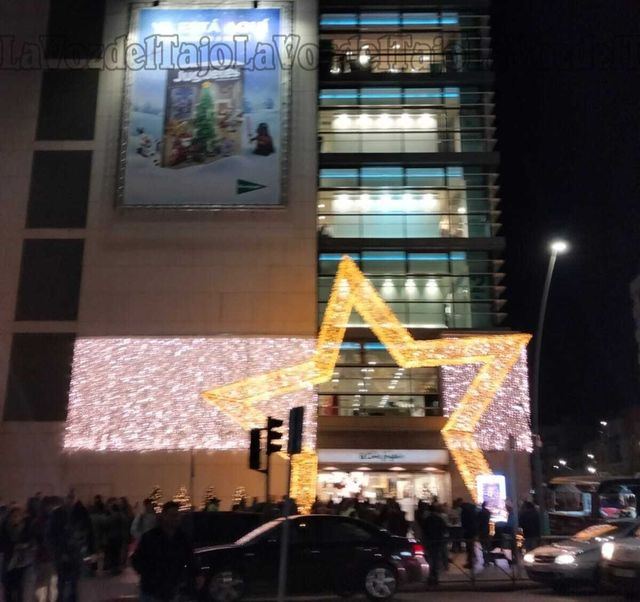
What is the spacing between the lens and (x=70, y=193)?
1171 inches

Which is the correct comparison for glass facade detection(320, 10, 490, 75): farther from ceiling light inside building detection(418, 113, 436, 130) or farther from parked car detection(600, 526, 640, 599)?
parked car detection(600, 526, 640, 599)

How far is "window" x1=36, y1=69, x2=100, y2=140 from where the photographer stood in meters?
Answer: 30.6

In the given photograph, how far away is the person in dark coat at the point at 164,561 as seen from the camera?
22.3 feet

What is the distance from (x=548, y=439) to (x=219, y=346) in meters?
86.6

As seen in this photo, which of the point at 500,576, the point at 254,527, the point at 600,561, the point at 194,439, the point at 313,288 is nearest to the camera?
the point at 600,561

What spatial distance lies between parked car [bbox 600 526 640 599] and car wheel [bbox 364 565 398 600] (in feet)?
12.0

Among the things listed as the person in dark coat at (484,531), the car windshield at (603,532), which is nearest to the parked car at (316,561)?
the car windshield at (603,532)

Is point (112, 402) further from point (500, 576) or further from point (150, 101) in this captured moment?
point (500, 576)

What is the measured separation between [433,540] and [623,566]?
4.61 m

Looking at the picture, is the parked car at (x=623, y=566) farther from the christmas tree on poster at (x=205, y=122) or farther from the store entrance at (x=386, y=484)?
the christmas tree on poster at (x=205, y=122)

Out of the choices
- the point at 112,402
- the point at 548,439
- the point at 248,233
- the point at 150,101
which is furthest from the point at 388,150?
the point at 548,439

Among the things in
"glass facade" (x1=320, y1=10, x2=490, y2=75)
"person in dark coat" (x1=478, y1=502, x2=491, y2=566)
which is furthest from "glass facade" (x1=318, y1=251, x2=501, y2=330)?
"person in dark coat" (x1=478, y1=502, x2=491, y2=566)

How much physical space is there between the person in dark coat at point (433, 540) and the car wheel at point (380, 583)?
102 inches

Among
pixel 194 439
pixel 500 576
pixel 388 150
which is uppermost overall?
pixel 388 150
